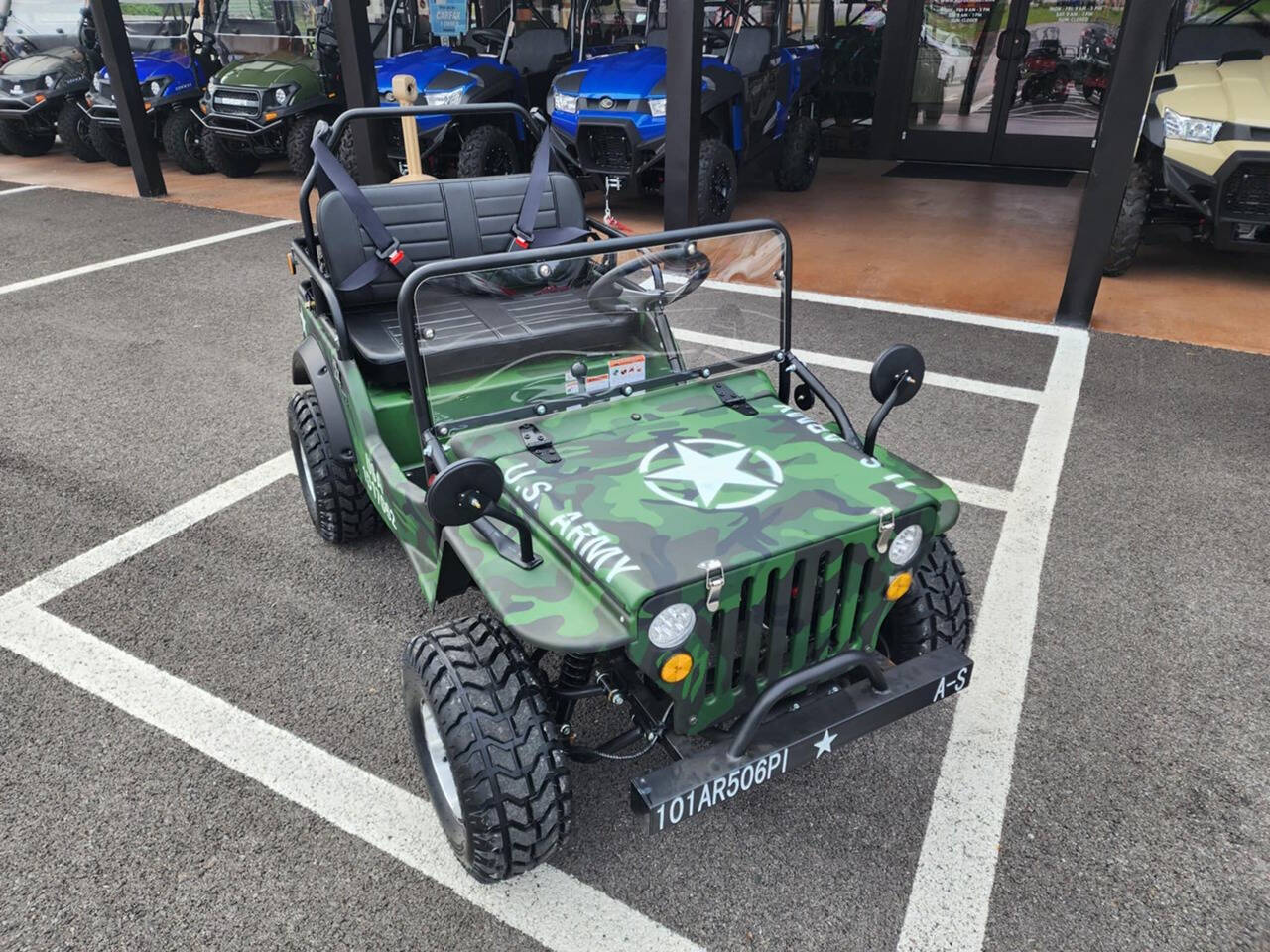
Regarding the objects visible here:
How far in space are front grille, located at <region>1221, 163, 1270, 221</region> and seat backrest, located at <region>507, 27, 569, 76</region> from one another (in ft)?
21.8

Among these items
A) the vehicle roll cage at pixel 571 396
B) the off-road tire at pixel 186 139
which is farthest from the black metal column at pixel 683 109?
the off-road tire at pixel 186 139

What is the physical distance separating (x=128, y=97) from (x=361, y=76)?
3.21m

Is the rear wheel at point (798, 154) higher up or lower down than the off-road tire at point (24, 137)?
higher up

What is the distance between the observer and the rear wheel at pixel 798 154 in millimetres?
8867

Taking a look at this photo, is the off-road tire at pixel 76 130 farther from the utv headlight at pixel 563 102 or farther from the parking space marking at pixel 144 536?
the parking space marking at pixel 144 536

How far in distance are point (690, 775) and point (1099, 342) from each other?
4.65 metres

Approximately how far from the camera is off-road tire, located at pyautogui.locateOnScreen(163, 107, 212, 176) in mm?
10383

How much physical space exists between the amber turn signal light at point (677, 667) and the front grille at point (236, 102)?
944 cm

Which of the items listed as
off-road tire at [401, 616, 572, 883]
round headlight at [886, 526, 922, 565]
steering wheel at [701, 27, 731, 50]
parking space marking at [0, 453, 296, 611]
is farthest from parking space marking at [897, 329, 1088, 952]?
steering wheel at [701, 27, 731, 50]

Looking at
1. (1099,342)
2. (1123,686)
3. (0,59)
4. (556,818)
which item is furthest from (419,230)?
(0,59)

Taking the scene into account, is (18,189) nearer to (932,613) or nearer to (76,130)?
(76,130)

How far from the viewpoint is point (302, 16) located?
9.94 m

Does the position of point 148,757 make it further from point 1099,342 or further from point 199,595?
point 1099,342

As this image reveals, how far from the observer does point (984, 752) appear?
8.22 ft
